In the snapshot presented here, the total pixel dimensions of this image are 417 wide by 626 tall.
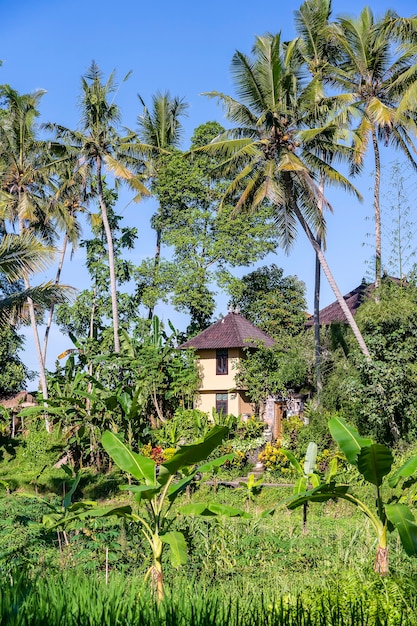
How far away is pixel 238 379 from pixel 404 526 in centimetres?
1921

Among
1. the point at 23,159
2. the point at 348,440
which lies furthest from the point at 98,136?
the point at 348,440

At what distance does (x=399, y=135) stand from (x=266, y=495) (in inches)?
478

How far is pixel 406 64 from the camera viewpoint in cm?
2295

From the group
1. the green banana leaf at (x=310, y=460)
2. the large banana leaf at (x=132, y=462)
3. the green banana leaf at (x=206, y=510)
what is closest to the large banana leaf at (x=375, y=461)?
the green banana leaf at (x=206, y=510)

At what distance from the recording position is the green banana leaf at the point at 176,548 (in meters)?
6.71

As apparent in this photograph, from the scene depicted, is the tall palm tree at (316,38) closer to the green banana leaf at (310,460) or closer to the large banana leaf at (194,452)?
the green banana leaf at (310,460)

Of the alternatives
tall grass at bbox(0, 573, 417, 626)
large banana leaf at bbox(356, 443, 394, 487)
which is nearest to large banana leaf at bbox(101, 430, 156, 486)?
tall grass at bbox(0, 573, 417, 626)

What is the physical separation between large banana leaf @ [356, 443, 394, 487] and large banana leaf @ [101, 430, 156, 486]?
198cm

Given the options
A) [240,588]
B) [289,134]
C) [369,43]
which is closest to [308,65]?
[369,43]

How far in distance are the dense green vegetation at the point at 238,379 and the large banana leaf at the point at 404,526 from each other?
0.02m

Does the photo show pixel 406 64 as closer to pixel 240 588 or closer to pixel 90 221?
pixel 90 221

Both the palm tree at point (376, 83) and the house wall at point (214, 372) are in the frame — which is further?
the house wall at point (214, 372)

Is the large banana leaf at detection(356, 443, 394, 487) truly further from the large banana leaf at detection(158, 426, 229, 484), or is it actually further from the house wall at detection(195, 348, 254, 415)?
the house wall at detection(195, 348, 254, 415)

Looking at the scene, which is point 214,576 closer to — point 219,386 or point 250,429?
point 250,429
